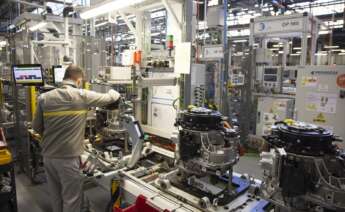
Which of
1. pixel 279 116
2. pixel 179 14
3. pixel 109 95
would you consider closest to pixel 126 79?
pixel 109 95

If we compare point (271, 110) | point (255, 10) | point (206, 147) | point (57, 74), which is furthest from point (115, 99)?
point (255, 10)

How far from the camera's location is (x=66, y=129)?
2.45m

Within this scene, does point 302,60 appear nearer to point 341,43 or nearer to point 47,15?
point 47,15

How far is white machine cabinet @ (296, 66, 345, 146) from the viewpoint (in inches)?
153

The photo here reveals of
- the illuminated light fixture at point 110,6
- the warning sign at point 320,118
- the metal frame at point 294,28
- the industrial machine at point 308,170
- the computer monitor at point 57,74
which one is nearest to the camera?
the industrial machine at point 308,170

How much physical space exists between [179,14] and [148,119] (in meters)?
1.85

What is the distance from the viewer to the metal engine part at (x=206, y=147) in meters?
1.95

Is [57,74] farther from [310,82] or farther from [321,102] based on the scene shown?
[321,102]

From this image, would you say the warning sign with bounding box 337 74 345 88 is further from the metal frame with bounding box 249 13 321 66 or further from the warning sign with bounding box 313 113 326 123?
the metal frame with bounding box 249 13 321 66

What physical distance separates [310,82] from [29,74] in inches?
162

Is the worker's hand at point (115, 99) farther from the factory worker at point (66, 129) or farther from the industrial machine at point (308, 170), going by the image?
the industrial machine at point (308, 170)

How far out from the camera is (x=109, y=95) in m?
2.58

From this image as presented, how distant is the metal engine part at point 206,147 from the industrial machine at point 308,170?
45 centimetres

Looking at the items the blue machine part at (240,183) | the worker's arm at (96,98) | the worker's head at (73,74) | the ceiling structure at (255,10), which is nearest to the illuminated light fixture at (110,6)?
the worker's head at (73,74)
